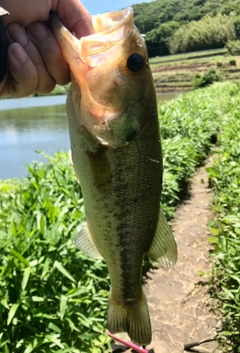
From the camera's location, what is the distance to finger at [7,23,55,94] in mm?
1577

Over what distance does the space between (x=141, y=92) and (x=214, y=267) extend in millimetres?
3539

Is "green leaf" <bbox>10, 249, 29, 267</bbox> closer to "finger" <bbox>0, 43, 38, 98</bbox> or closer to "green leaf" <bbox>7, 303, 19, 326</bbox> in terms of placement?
"green leaf" <bbox>7, 303, 19, 326</bbox>

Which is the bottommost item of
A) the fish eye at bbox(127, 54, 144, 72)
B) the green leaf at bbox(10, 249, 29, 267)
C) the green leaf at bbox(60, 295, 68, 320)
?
the green leaf at bbox(60, 295, 68, 320)

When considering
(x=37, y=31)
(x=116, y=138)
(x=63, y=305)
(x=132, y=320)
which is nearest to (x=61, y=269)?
(x=63, y=305)

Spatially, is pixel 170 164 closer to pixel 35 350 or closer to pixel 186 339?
pixel 186 339

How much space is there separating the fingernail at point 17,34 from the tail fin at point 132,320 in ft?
4.02

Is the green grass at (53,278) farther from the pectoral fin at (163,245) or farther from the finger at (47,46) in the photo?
the finger at (47,46)

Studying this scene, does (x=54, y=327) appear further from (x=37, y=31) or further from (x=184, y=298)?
(x=37, y=31)

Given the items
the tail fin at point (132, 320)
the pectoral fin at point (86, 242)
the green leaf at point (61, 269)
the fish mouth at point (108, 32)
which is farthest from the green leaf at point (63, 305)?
the fish mouth at point (108, 32)

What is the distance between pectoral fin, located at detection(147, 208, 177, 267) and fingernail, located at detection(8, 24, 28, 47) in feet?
3.07

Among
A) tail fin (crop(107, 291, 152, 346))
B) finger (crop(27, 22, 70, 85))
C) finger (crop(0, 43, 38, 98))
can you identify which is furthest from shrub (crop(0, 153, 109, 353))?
finger (crop(27, 22, 70, 85))

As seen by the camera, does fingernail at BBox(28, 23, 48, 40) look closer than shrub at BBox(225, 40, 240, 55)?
Yes

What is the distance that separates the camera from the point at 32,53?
1621 mm

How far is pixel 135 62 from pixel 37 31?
0.38m
